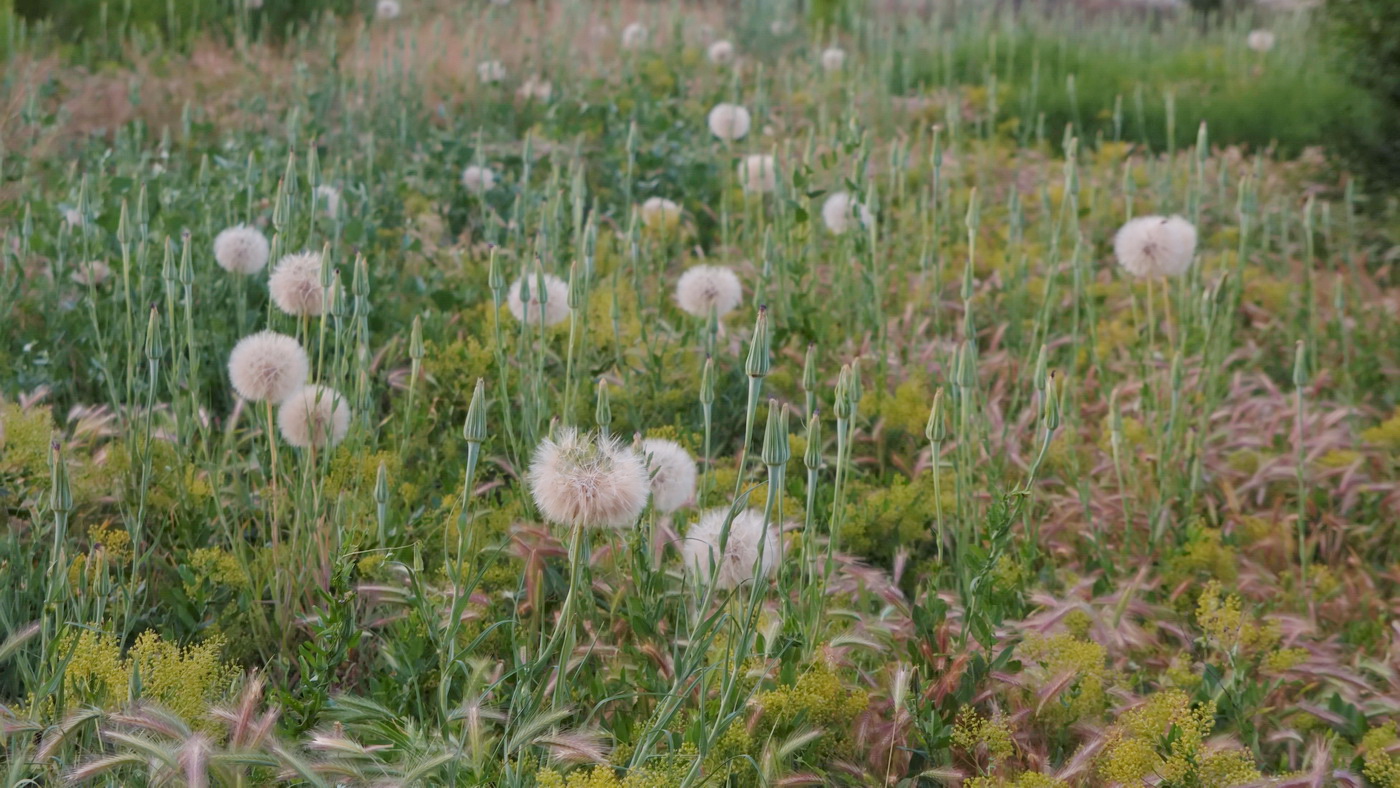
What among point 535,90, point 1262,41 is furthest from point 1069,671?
point 1262,41

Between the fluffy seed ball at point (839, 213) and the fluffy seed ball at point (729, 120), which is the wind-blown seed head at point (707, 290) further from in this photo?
the fluffy seed ball at point (729, 120)

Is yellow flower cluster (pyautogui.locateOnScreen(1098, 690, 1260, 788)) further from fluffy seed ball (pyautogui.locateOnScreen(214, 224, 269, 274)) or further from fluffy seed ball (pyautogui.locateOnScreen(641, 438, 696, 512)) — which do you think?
fluffy seed ball (pyautogui.locateOnScreen(214, 224, 269, 274))

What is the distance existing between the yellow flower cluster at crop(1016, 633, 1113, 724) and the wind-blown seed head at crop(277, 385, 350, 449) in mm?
1339

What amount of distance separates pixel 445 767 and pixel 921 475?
1.69 metres

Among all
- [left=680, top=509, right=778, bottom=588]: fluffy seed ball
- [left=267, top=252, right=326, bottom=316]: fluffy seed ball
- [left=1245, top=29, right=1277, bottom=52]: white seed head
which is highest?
[left=267, top=252, right=326, bottom=316]: fluffy seed ball

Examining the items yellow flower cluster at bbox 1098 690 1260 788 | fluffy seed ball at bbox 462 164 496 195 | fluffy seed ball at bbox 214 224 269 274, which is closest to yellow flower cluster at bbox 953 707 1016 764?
yellow flower cluster at bbox 1098 690 1260 788

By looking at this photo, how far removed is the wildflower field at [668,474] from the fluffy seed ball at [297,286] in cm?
1

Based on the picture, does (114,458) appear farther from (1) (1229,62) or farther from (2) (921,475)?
(1) (1229,62)

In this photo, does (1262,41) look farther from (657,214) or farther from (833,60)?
(657,214)

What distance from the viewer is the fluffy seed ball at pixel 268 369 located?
216 cm

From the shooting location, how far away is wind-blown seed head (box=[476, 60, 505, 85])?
6242 mm

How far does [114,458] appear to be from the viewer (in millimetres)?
2463

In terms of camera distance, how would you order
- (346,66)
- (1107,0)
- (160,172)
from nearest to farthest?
(160,172) < (346,66) < (1107,0)

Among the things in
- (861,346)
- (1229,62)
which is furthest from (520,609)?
(1229,62)
